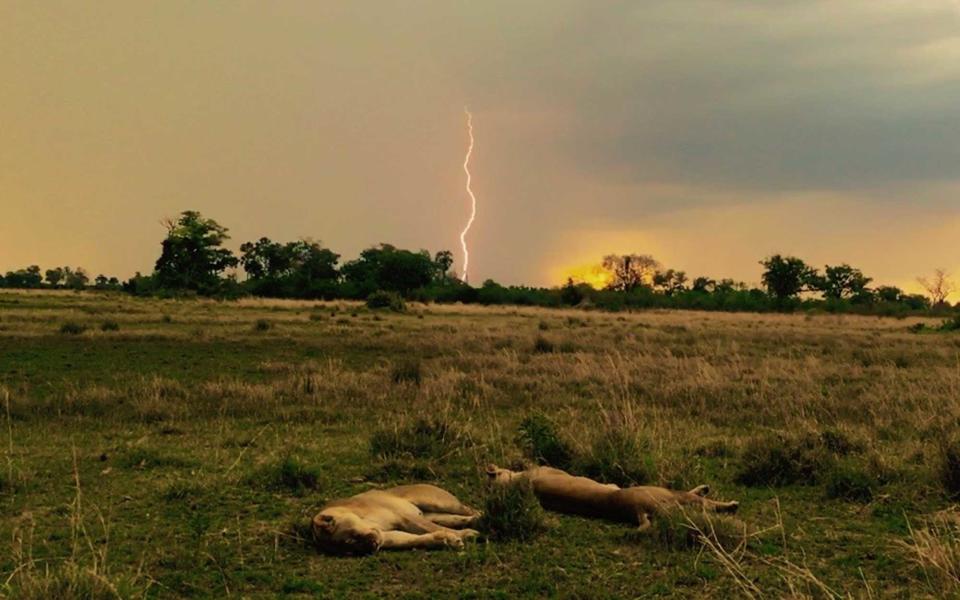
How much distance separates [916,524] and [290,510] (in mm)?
5505

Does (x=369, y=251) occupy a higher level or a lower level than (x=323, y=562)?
higher

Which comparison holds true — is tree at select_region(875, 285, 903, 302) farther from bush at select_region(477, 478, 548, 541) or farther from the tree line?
bush at select_region(477, 478, 548, 541)

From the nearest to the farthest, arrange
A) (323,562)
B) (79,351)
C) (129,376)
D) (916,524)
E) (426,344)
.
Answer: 1. (323,562)
2. (916,524)
3. (129,376)
4. (79,351)
5. (426,344)

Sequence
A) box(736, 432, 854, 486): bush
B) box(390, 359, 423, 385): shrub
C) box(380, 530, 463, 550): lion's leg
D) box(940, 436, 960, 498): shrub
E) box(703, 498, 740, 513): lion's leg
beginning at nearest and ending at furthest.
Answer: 1. box(380, 530, 463, 550): lion's leg
2. box(703, 498, 740, 513): lion's leg
3. box(940, 436, 960, 498): shrub
4. box(736, 432, 854, 486): bush
5. box(390, 359, 423, 385): shrub

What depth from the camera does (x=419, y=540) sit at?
5566mm

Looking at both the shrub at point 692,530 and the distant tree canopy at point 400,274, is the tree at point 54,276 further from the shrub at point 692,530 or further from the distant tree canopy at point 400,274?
the shrub at point 692,530

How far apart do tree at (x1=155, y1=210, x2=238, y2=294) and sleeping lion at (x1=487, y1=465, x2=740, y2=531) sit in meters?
87.2

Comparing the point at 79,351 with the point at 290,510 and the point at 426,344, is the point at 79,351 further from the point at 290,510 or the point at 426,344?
the point at 290,510

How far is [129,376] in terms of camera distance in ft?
52.4

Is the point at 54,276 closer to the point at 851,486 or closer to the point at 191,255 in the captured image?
the point at 191,255

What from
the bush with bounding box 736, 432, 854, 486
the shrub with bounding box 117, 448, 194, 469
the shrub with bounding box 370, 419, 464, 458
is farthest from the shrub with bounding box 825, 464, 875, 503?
the shrub with bounding box 117, 448, 194, 469

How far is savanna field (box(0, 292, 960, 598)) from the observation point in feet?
16.3

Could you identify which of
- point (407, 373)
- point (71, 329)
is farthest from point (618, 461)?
point (71, 329)

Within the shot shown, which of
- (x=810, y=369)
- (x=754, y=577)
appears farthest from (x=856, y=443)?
(x=810, y=369)
